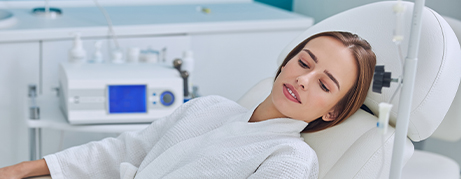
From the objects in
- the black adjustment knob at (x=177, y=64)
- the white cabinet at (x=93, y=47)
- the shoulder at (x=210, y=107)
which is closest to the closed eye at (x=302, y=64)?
the shoulder at (x=210, y=107)

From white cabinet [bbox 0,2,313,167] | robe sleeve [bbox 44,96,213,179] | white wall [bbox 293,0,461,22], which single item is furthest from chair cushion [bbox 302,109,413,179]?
white wall [bbox 293,0,461,22]

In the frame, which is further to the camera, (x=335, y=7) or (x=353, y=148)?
(x=335, y=7)

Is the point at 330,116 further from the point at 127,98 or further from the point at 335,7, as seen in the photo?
the point at 335,7

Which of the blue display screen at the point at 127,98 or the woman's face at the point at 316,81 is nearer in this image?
the woman's face at the point at 316,81

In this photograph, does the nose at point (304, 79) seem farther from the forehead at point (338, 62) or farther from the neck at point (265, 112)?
the neck at point (265, 112)

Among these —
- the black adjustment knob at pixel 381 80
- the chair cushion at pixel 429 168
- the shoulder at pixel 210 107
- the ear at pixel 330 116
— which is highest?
the black adjustment knob at pixel 381 80

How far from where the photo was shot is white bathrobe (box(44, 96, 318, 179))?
1034mm

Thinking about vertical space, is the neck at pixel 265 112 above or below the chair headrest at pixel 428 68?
below

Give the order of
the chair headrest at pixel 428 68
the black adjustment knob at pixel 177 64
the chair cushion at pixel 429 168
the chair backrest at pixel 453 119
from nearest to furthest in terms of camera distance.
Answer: the chair headrest at pixel 428 68
the chair backrest at pixel 453 119
the chair cushion at pixel 429 168
the black adjustment knob at pixel 177 64

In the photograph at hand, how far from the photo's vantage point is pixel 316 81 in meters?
1.06

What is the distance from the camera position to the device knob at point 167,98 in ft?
5.29

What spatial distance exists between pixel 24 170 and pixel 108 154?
0.21 metres

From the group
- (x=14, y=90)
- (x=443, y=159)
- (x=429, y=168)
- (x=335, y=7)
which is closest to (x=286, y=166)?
(x=429, y=168)

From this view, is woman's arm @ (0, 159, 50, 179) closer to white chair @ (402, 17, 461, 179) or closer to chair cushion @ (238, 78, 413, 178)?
chair cushion @ (238, 78, 413, 178)
